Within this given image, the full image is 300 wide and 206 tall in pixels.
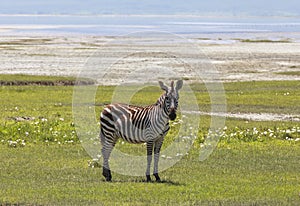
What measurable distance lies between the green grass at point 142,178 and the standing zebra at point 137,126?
0.78 meters

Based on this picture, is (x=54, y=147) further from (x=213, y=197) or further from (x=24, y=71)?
(x=24, y=71)

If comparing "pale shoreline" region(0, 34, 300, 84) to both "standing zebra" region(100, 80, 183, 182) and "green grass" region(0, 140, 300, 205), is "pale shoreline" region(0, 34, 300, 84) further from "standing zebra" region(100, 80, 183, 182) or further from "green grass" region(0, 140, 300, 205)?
"standing zebra" region(100, 80, 183, 182)

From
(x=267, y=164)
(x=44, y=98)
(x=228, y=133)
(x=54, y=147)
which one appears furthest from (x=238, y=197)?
(x=44, y=98)

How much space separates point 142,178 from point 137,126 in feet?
4.68

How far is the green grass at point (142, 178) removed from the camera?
14.7m

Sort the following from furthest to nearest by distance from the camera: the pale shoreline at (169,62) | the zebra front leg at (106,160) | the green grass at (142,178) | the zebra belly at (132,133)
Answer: the pale shoreline at (169,62)
the zebra front leg at (106,160)
the zebra belly at (132,133)
the green grass at (142,178)

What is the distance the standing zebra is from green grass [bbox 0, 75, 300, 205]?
0.78 metres

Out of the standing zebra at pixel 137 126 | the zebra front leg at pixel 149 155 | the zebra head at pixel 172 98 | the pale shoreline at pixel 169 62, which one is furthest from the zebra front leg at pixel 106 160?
the pale shoreline at pixel 169 62

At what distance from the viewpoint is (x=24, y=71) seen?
52.7 metres

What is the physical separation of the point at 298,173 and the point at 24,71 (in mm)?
37232

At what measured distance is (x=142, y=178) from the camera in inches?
670

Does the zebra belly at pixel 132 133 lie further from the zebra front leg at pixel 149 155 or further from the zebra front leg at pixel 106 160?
the zebra front leg at pixel 106 160

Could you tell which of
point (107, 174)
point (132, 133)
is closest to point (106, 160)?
point (107, 174)

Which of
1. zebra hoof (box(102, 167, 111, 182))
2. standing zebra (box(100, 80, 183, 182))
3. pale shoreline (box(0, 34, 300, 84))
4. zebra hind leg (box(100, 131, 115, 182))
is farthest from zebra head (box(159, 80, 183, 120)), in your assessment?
pale shoreline (box(0, 34, 300, 84))
